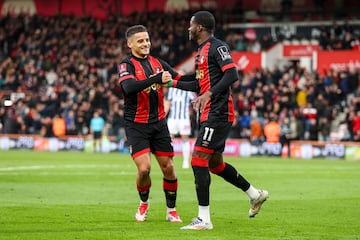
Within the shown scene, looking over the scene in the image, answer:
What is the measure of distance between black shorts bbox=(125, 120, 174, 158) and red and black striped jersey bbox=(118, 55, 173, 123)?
8 centimetres

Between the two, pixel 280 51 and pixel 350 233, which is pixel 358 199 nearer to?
pixel 350 233

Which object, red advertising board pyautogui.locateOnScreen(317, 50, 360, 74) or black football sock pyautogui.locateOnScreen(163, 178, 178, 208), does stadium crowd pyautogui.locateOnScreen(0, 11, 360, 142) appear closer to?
red advertising board pyautogui.locateOnScreen(317, 50, 360, 74)

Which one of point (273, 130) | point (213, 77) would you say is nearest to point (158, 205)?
point (213, 77)

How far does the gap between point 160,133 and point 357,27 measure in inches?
1155

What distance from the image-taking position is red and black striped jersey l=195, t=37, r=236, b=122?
39.0 ft

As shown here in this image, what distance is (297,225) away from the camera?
1244 cm

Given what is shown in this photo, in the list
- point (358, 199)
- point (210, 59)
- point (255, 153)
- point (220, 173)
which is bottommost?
point (255, 153)

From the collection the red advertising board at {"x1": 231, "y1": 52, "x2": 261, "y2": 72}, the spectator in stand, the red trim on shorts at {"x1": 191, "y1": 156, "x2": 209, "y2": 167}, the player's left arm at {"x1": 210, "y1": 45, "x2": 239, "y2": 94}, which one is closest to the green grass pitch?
the red trim on shorts at {"x1": 191, "y1": 156, "x2": 209, "y2": 167}

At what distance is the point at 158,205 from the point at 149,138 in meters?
2.61

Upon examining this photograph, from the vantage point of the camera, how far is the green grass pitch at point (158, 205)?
453 inches

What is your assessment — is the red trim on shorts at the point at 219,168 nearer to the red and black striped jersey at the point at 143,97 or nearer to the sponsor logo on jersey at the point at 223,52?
the red and black striped jersey at the point at 143,97

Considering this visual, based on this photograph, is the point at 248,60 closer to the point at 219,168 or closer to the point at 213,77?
the point at 219,168

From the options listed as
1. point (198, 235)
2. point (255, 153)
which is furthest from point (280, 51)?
point (198, 235)

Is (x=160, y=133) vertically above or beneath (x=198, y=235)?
above
